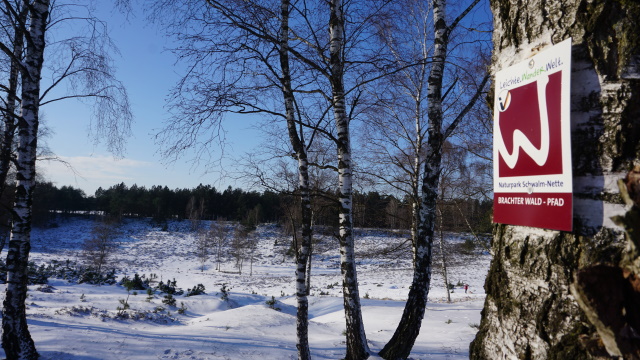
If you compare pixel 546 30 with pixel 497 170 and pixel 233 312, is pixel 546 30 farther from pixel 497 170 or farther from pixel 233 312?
pixel 233 312

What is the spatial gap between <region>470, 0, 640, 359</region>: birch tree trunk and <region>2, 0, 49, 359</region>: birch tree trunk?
6.39 metres

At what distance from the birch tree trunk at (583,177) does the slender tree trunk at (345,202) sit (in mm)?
4386

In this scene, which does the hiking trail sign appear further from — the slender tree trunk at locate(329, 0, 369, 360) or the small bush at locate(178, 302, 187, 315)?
the small bush at locate(178, 302, 187, 315)

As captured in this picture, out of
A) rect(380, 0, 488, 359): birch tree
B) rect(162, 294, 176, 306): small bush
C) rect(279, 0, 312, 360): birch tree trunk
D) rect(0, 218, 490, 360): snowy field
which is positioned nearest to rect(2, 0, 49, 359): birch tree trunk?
rect(0, 218, 490, 360): snowy field

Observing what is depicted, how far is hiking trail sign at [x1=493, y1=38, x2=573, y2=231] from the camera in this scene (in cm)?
92

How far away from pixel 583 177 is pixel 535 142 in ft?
0.53

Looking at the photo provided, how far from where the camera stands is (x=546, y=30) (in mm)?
Answer: 1032

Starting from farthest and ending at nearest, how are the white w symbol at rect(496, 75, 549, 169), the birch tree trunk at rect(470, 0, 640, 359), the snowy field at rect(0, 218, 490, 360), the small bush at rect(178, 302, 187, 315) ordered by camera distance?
the small bush at rect(178, 302, 187, 315)
the snowy field at rect(0, 218, 490, 360)
the white w symbol at rect(496, 75, 549, 169)
the birch tree trunk at rect(470, 0, 640, 359)

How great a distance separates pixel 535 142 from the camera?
100 centimetres

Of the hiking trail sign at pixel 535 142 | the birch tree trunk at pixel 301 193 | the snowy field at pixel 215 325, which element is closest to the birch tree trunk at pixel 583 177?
the hiking trail sign at pixel 535 142

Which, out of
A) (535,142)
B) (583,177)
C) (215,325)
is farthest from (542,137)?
(215,325)

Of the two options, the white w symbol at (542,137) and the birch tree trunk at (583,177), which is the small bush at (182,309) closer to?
the birch tree trunk at (583,177)

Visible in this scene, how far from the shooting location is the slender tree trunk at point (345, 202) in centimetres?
530

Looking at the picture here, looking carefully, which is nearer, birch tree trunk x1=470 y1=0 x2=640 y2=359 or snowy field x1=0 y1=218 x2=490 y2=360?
birch tree trunk x1=470 y1=0 x2=640 y2=359
